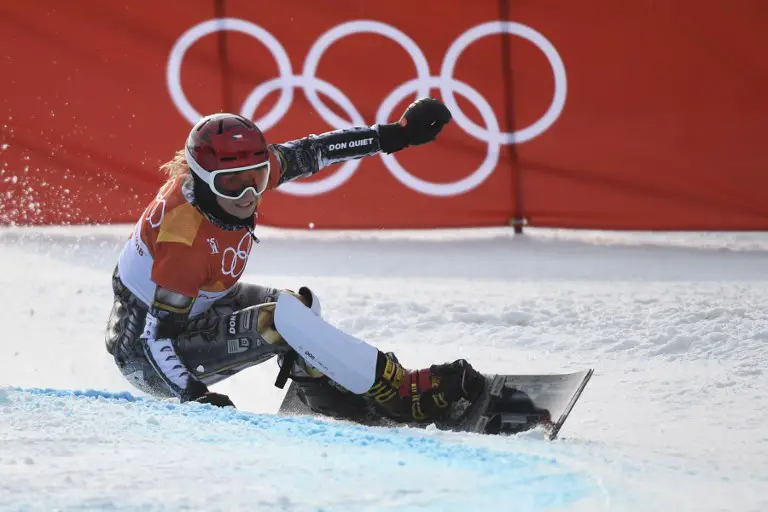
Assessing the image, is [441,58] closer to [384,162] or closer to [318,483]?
[384,162]

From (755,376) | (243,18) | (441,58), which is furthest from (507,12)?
(755,376)

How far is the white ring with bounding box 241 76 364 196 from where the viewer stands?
8.10 m

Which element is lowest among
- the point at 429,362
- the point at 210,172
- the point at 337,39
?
the point at 429,362

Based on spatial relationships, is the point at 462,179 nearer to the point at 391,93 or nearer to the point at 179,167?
the point at 391,93

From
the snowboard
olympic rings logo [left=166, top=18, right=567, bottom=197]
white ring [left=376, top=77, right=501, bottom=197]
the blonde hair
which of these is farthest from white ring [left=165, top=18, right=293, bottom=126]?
the snowboard

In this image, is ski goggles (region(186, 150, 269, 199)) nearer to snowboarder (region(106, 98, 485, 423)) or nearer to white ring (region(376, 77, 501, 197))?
snowboarder (region(106, 98, 485, 423))

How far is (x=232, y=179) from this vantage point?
4457 mm

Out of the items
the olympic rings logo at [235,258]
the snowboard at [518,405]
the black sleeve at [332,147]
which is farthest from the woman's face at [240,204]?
the snowboard at [518,405]

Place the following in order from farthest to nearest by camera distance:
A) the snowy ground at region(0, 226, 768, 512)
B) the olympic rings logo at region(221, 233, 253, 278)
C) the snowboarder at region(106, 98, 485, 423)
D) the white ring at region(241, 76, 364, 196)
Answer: the white ring at region(241, 76, 364, 196), the olympic rings logo at region(221, 233, 253, 278), the snowboarder at region(106, 98, 485, 423), the snowy ground at region(0, 226, 768, 512)

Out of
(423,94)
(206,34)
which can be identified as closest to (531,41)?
(423,94)

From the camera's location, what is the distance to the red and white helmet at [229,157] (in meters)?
4.44

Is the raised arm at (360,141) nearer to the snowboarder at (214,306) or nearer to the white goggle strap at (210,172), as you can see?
the snowboarder at (214,306)

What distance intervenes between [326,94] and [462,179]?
1.08m

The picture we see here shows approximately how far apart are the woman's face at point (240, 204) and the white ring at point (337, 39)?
3533 mm
